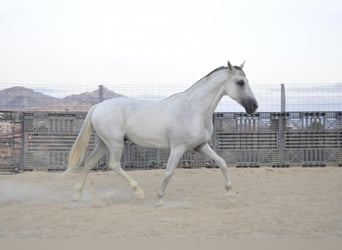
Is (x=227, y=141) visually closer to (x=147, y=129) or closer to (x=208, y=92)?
Answer: (x=208, y=92)

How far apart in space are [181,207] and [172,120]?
4.51 feet

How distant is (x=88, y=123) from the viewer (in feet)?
27.6

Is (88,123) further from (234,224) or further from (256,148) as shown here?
(256,148)

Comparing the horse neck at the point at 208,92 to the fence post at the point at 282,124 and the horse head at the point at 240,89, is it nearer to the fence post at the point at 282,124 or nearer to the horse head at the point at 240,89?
the horse head at the point at 240,89

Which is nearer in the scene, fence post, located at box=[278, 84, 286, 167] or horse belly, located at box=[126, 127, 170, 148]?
horse belly, located at box=[126, 127, 170, 148]

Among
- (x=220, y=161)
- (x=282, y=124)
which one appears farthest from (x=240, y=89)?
(x=282, y=124)

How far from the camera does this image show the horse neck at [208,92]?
7918 millimetres

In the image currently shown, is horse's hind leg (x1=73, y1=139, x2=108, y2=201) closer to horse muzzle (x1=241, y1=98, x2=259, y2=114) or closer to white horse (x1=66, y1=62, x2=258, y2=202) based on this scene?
white horse (x1=66, y1=62, x2=258, y2=202)

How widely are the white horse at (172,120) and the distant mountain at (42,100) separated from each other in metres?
4.69

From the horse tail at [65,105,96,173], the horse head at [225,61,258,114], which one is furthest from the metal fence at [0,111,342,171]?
the horse head at [225,61,258,114]

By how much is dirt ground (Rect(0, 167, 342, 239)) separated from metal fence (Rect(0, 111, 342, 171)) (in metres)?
0.85

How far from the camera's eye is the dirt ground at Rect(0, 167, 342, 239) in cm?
566

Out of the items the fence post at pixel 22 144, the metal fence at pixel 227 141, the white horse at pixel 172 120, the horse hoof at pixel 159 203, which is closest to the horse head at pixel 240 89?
the white horse at pixel 172 120

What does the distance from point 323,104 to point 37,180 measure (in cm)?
757
